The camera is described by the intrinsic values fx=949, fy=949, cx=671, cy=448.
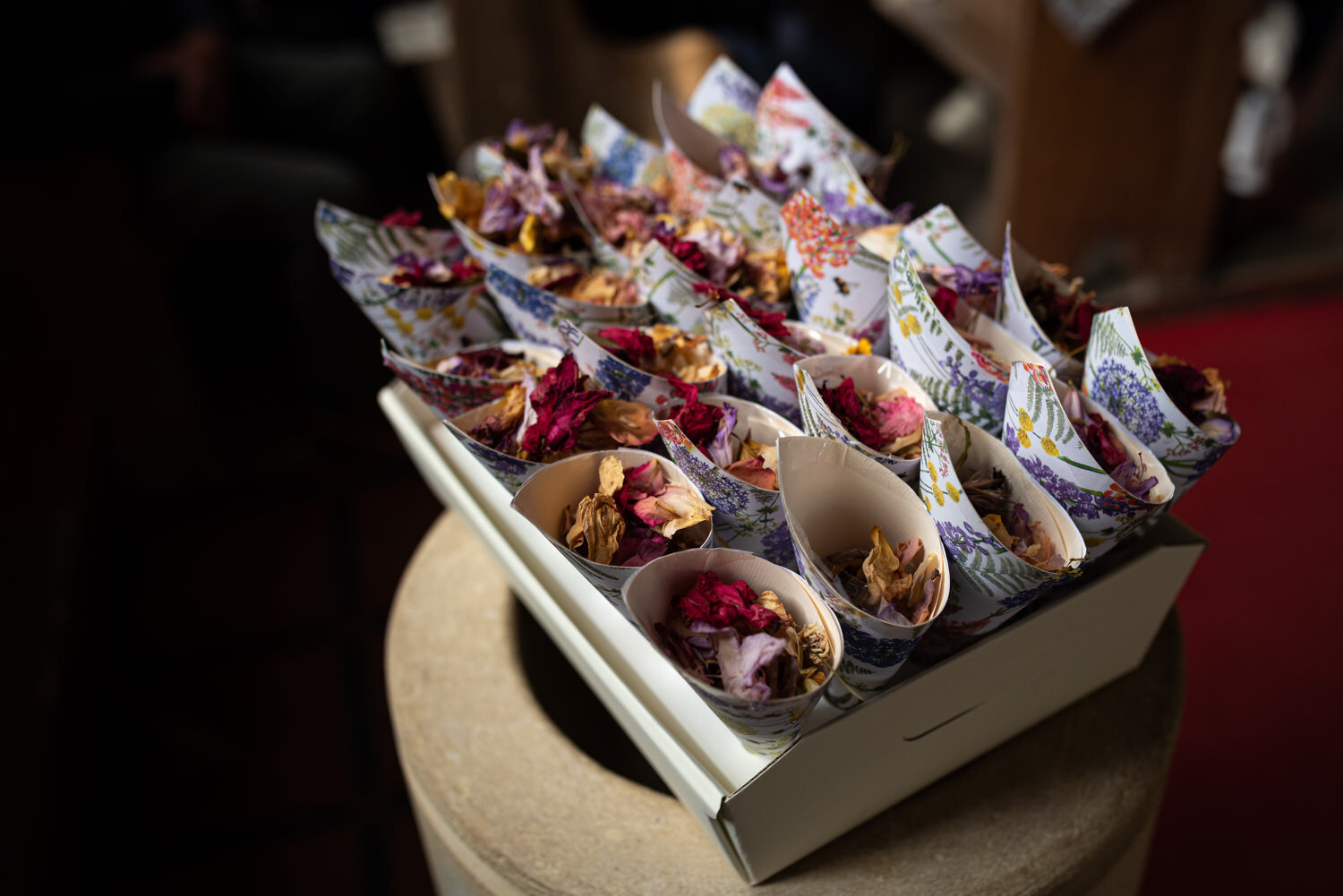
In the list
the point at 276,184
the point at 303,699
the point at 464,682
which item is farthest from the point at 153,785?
the point at 276,184

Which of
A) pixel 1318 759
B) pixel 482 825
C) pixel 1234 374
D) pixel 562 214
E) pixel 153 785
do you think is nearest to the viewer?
pixel 482 825

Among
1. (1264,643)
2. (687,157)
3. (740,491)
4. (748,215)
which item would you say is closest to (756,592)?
(740,491)

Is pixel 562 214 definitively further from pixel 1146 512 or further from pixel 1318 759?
pixel 1318 759

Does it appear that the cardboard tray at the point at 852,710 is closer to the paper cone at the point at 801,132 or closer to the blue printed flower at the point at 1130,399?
the blue printed flower at the point at 1130,399

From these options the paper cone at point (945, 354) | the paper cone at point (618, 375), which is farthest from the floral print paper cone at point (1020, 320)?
the paper cone at point (618, 375)

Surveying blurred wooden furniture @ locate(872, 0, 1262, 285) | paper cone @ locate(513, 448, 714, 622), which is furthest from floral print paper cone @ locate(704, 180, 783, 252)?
blurred wooden furniture @ locate(872, 0, 1262, 285)

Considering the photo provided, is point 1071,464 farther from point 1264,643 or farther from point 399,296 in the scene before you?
point 1264,643
